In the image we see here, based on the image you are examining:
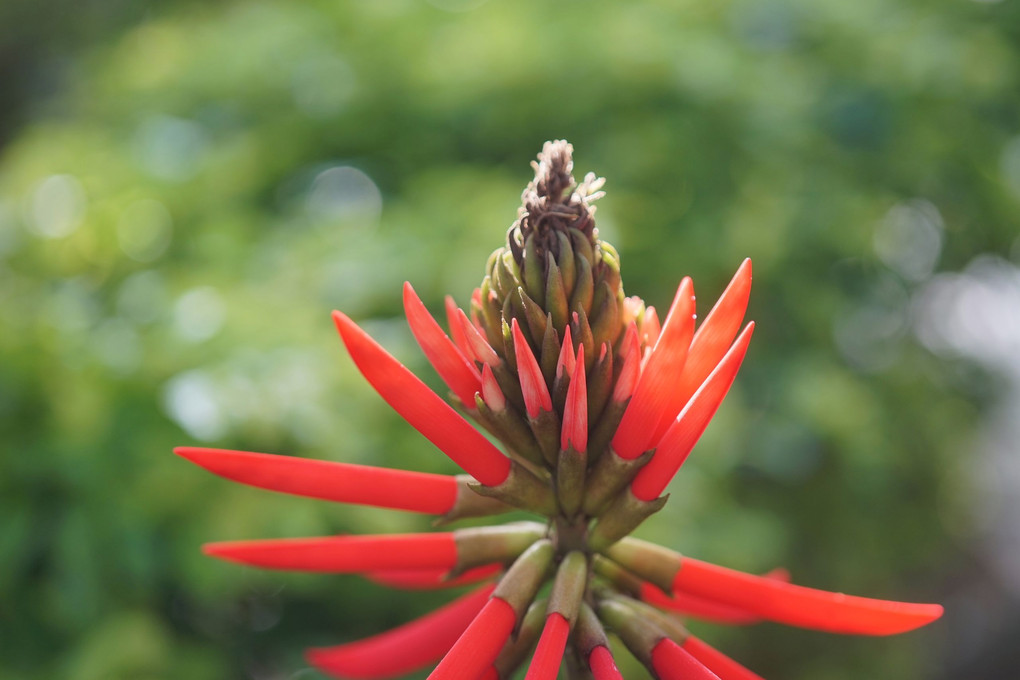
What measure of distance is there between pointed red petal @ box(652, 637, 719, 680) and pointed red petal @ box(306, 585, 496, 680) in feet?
0.57

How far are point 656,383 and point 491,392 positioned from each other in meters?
0.13

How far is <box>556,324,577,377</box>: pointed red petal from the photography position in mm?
635

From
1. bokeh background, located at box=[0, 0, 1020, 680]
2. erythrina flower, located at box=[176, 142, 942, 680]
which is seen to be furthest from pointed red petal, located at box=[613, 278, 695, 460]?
bokeh background, located at box=[0, 0, 1020, 680]

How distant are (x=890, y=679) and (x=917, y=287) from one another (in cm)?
150

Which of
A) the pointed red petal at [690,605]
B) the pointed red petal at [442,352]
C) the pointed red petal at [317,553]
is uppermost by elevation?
the pointed red petal at [442,352]

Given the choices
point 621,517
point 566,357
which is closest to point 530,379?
point 566,357

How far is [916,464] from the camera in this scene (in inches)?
139

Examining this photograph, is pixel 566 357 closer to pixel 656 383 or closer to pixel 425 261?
pixel 656 383

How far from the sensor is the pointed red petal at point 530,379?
630 millimetres

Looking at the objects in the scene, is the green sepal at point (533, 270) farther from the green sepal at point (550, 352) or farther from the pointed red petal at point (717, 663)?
the pointed red petal at point (717, 663)

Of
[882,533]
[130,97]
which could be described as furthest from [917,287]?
[130,97]

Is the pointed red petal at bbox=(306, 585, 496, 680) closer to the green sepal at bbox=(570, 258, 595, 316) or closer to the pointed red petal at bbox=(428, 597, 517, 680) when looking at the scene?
the pointed red petal at bbox=(428, 597, 517, 680)

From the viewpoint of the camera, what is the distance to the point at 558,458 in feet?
2.26

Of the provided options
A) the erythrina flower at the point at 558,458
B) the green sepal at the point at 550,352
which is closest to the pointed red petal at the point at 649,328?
the erythrina flower at the point at 558,458
